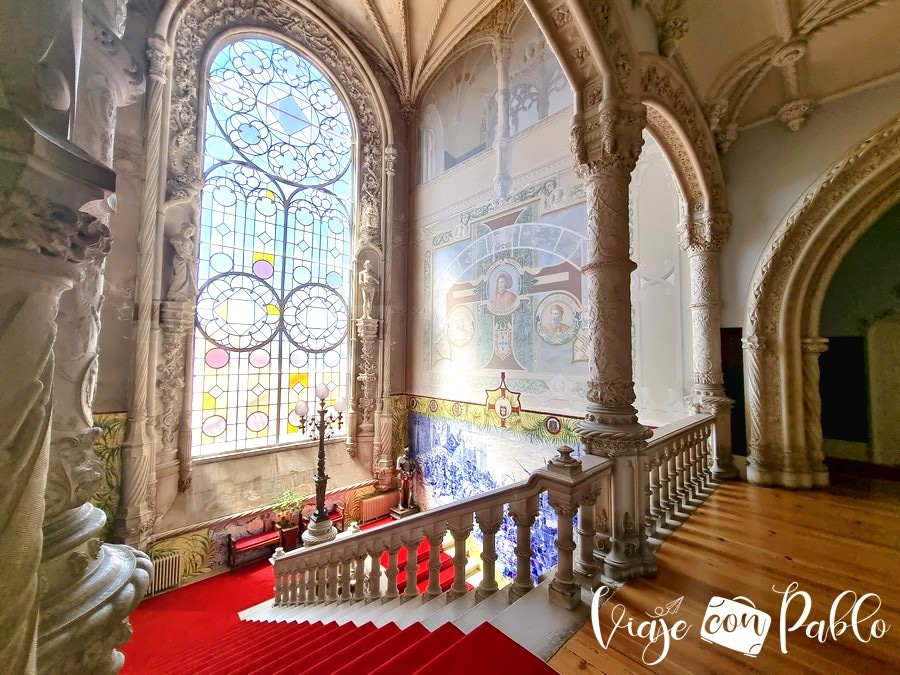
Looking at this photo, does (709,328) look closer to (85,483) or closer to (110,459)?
(85,483)

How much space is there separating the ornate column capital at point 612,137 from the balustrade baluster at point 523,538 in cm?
213

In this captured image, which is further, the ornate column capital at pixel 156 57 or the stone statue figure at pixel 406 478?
the stone statue figure at pixel 406 478

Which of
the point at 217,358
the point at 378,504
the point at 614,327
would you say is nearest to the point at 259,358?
the point at 217,358

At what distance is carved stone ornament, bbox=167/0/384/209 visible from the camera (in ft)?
18.0

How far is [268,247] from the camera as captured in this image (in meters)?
6.64

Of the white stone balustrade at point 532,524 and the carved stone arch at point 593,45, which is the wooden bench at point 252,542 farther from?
the carved stone arch at point 593,45

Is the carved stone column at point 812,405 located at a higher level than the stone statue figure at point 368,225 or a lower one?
lower

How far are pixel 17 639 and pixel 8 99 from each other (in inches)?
38.9

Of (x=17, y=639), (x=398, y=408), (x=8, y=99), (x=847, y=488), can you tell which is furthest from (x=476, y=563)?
(x=8, y=99)

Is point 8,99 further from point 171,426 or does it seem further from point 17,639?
point 171,426

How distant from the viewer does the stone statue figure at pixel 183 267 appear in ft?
17.3

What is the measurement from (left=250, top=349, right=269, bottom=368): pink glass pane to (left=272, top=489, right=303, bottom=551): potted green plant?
222cm

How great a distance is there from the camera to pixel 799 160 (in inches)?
144

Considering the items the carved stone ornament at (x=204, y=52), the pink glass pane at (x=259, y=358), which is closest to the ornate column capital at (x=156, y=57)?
the carved stone ornament at (x=204, y=52)
